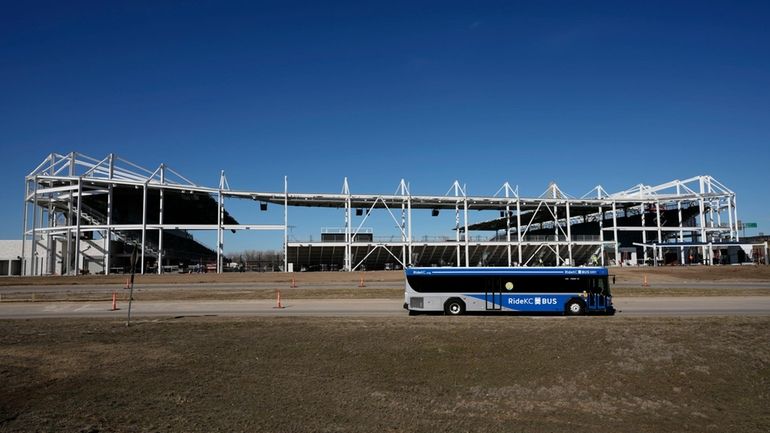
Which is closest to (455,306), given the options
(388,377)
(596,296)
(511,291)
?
(511,291)

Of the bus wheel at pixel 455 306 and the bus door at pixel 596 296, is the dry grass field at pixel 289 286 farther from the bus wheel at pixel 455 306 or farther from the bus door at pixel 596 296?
the bus door at pixel 596 296

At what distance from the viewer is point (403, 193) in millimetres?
74125

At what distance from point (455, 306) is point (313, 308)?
26.4 feet

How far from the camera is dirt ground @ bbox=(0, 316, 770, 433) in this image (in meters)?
12.4

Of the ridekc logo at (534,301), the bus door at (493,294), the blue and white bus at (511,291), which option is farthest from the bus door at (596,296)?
the bus door at (493,294)

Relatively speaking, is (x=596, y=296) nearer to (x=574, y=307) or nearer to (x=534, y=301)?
(x=574, y=307)

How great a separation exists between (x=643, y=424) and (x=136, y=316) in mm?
23095

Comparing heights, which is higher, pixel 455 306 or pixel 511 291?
pixel 511 291

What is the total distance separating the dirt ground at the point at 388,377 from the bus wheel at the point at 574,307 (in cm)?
474

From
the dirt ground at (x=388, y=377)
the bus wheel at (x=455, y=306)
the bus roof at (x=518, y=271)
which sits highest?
the bus roof at (x=518, y=271)

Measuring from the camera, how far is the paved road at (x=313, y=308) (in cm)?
2700


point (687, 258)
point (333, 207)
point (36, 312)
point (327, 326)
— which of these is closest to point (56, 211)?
point (333, 207)

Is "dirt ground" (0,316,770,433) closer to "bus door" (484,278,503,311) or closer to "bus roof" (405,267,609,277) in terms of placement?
"bus door" (484,278,503,311)

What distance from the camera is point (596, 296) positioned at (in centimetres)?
2686
